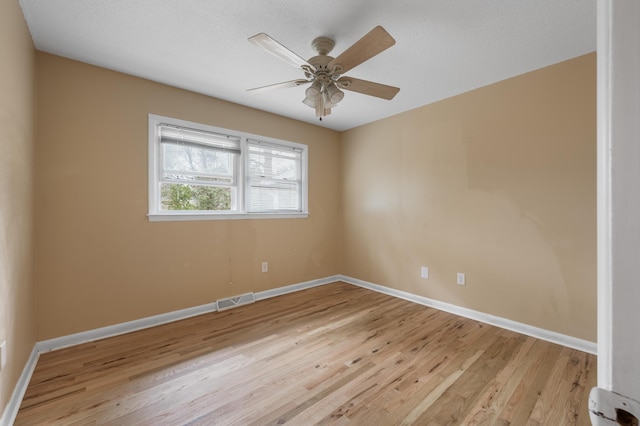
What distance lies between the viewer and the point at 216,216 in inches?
126

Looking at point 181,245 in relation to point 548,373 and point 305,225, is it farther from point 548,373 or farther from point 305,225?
point 548,373

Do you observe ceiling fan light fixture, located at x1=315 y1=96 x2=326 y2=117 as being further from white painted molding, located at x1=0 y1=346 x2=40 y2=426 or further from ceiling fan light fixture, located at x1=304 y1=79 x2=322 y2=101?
white painted molding, located at x1=0 y1=346 x2=40 y2=426

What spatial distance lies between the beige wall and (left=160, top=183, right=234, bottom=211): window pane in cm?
101

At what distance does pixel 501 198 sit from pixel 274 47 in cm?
245

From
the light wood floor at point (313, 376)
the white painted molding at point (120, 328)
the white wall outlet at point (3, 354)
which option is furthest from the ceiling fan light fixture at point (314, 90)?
the white painted molding at point (120, 328)

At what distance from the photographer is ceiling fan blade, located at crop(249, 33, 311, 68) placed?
1.64m

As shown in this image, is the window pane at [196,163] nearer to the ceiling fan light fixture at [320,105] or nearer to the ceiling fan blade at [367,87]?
the ceiling fan light fixture at [320,105]

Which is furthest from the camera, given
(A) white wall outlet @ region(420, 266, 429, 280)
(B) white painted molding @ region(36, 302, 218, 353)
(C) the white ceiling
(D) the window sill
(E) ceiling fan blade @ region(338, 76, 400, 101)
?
(A) white wall outlet @ region(420, 266, 429, 280)

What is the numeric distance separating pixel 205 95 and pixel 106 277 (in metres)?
2.08

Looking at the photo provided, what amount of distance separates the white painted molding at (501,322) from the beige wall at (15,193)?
3463 millimetres

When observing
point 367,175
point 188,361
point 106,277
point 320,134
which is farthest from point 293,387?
point 320,134

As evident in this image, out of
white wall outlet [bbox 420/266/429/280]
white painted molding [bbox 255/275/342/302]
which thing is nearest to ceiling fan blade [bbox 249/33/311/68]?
white wall outlet [bbox 420/266/429/280]

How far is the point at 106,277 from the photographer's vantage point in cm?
254

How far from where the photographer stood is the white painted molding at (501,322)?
2318 mm
